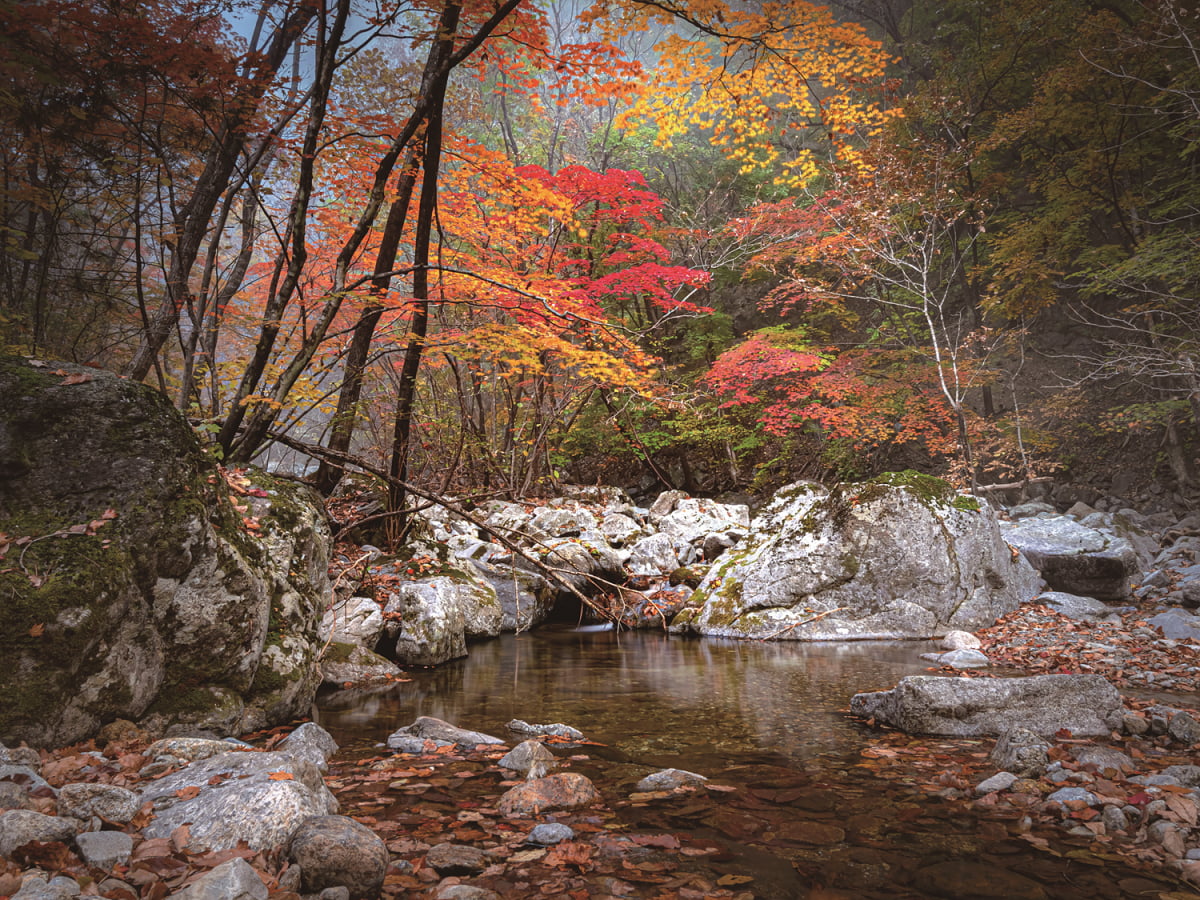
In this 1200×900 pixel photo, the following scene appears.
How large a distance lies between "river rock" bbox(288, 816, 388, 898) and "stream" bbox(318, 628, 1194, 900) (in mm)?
1196

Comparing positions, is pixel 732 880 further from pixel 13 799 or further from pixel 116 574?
pixel 116 574

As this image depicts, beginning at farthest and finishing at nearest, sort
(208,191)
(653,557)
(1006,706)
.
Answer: (653,557) < (208,191) < (1006,706)

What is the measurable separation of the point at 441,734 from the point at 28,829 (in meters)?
2.50

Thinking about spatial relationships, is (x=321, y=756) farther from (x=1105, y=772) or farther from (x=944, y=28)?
(x=944, y=28)

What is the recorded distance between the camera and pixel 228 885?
1826mm

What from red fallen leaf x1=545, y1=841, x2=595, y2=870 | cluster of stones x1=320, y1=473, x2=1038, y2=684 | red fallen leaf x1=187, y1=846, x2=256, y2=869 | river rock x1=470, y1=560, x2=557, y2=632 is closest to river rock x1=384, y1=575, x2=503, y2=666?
cluster of stones x1=320, y1=473, x2=1038, y2=684

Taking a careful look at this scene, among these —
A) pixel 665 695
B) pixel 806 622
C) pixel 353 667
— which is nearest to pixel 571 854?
pixel 665 695

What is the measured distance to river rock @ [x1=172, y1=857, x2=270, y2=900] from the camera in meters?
1.77

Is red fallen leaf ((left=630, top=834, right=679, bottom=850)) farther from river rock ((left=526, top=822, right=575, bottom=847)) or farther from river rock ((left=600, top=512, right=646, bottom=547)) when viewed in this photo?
river rock ((left=600, top=512, right=646, bottom=547))

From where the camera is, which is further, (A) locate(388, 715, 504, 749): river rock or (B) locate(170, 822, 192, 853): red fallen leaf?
(A) locate(388, 715, 504, 749): river rock

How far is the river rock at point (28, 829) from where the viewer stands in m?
1.87

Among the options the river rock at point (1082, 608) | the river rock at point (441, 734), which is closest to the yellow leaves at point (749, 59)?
the river rock at point (441, 734)

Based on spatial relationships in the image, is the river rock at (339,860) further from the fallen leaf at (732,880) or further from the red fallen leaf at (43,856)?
the fallen leaf at (732,880)

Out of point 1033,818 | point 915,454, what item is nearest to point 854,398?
point 915,454
